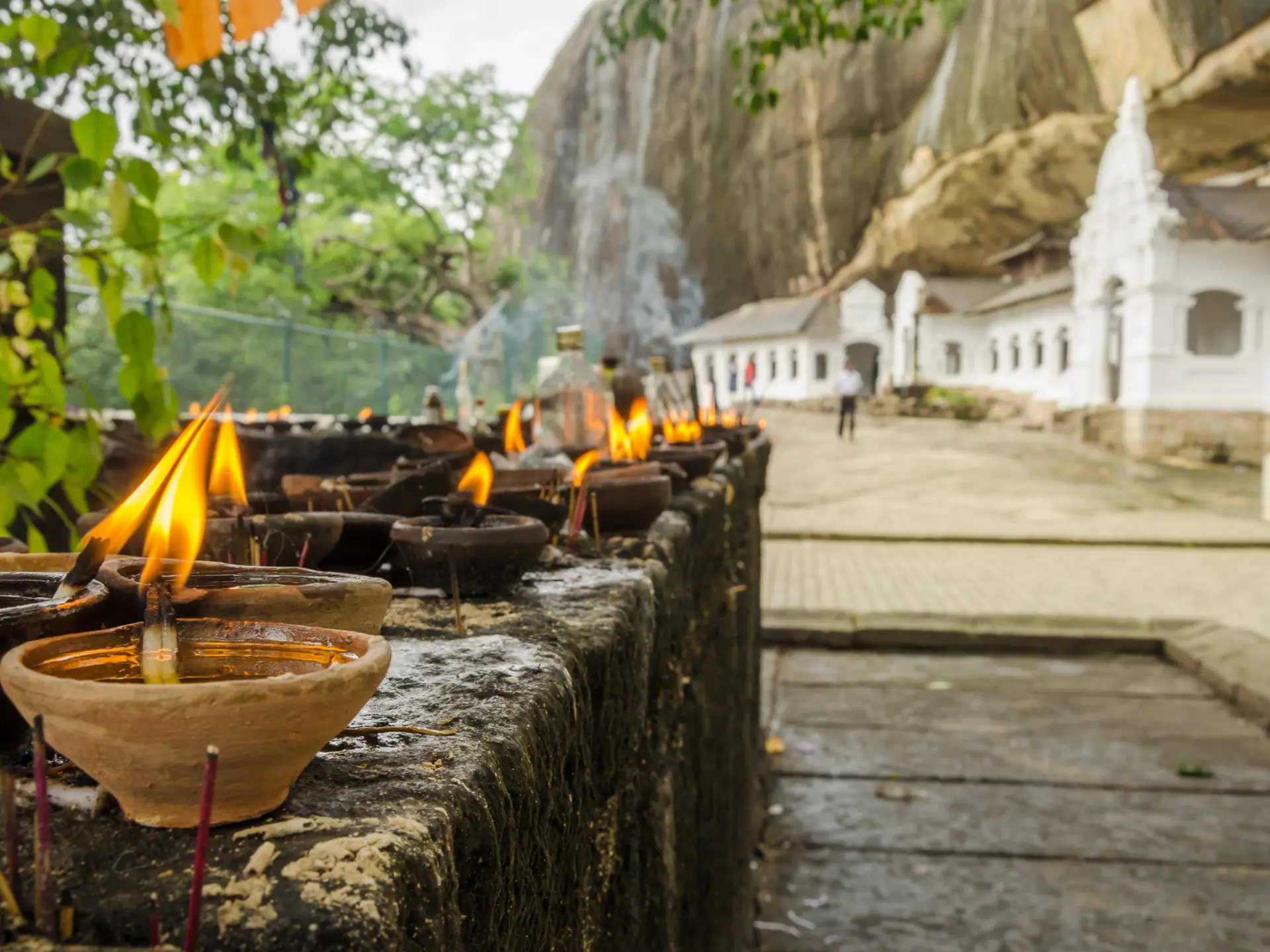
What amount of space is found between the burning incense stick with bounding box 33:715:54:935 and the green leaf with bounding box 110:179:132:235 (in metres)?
1.70

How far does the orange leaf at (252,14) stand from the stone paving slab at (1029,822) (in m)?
3.97

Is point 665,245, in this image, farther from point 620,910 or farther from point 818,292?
point 620,910

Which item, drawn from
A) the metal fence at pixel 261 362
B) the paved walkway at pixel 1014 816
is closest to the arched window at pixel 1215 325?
the metal fence at pixel 261 362

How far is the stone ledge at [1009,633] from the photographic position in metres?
7.03

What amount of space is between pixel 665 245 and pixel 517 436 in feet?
133

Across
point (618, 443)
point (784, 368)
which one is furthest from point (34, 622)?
point (784, 368)

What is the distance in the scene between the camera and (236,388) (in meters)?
14.3

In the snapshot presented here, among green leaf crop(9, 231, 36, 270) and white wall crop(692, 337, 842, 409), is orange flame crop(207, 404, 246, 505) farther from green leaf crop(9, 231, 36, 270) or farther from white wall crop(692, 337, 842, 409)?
white wall crop(692, 337, 842, 409)

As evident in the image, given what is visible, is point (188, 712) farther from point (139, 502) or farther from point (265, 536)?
point (265, 536)

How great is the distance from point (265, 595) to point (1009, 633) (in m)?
7.20

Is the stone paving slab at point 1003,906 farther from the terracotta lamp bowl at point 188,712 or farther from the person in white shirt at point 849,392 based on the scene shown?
the person in white shirt at point 849,392

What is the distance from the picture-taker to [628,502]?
212 centimetres

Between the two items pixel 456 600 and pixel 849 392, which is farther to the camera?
pixel 849 392

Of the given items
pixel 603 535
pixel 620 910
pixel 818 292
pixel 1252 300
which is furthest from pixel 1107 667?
pixel 818 292
